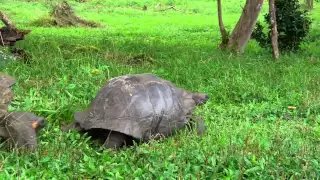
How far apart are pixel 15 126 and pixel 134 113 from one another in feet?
3.40

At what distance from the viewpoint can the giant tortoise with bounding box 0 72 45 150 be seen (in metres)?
3.68

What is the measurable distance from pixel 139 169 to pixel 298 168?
1140 millimetres

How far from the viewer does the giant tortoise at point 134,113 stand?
405 cm

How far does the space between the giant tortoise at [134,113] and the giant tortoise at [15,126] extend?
52 centimetres

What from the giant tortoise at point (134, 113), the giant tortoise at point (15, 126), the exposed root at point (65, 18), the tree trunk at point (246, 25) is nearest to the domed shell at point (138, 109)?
the giant tortoise at point (134, 113)

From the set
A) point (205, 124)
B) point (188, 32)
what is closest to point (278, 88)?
point (205, 124)

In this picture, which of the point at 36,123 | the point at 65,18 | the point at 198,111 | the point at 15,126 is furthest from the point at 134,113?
the point at 65,18

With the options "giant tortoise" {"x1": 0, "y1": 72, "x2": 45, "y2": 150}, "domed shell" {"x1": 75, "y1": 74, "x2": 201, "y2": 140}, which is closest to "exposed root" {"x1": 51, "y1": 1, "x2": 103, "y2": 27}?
"domed shell" {"x1": 75, "y1": 74, "x2": 201, "y2": 140}

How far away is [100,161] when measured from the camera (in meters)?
3.66

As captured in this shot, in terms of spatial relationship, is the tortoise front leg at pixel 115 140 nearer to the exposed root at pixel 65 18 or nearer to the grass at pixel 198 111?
the grass at pixel 198 111

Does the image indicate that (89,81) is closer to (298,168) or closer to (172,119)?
(172,119)

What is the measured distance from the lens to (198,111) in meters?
5.18

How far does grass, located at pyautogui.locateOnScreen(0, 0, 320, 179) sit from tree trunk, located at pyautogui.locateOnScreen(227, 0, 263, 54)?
2.26ft

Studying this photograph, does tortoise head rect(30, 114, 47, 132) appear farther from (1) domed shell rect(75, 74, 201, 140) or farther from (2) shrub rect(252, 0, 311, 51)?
(2) shrub rect(252, 0, 311, 51)
